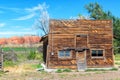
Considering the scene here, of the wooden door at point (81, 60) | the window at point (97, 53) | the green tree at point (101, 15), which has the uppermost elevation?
the green tree at point (101, 15)

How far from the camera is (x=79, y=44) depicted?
119 feet

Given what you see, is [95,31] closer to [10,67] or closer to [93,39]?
[93,39]

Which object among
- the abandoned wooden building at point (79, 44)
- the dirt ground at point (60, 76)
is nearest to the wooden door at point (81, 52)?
the abandoned wooden building at point (79, 44)

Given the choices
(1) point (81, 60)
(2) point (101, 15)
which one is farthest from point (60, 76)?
(2) point (101, 15)

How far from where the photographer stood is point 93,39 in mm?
36531

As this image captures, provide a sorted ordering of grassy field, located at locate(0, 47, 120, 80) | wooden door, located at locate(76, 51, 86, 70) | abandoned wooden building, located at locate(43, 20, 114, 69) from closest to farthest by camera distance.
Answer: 1. grassy field, located at locate(0, 47, 120, 80)
2. abandoned wooden building, located at locate(43, 20, 114, 69)
3. wooden door, located at locate(76, 51, 86, 70)

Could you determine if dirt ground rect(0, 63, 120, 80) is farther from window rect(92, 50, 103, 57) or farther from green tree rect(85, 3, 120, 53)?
green tree rect(85, 3, 120, 53)

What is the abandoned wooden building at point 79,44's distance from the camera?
3581 centimetres

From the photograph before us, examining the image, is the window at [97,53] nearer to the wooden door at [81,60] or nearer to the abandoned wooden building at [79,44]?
the abandoned wooden building at [79,44]

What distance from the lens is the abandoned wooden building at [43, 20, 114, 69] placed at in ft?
117

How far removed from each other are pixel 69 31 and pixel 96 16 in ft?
116

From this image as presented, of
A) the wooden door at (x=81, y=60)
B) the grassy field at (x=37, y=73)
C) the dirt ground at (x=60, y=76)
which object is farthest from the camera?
the wooden door at (x=81, y=60)

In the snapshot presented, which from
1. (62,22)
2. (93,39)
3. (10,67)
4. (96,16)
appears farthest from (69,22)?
(96,16)

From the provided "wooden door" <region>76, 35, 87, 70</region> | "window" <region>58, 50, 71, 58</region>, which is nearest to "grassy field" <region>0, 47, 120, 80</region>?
"wooden door" <region>76, 35, 87, 70</region>
